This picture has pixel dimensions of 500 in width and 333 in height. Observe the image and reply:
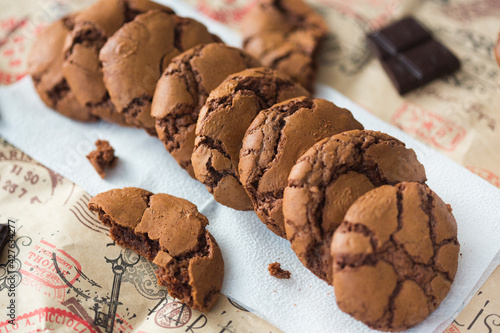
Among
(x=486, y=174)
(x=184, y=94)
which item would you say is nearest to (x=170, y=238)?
Result: (x=184, y=94)

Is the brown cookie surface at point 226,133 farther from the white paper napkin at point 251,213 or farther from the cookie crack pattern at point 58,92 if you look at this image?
the cookie crack pattern at point 58,92

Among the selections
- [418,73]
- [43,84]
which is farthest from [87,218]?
[418,73]

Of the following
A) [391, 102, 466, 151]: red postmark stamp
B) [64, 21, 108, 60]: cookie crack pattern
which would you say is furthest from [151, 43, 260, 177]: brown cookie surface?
[391, 102, 466, 151]: red postmark stamp

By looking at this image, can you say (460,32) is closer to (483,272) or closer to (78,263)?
(483,272)

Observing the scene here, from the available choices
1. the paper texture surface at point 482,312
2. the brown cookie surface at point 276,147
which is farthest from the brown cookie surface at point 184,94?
the paper texture surface at point 482,312

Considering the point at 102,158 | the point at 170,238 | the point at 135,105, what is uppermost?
the point at 135,105

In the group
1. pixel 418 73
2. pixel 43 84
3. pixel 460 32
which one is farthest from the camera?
pixel 460 32

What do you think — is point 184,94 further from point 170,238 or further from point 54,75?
point 54,75
